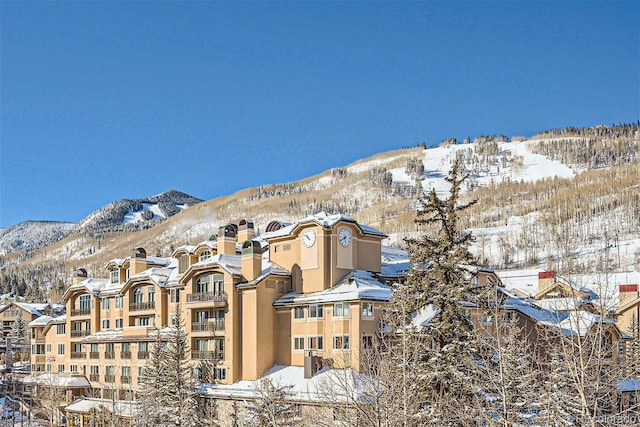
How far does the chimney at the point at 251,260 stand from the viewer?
155 ft

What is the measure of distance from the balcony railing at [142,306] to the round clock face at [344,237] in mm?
17847

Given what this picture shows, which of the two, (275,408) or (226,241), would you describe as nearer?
(275,408)

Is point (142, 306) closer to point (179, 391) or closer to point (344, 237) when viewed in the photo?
point (179, 391)

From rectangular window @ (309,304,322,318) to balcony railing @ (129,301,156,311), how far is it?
53.7 ft

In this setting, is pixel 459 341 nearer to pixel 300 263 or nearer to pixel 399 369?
pixel 399 369

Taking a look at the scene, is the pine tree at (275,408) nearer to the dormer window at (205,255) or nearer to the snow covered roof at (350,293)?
the snow covered roof at (350,293)

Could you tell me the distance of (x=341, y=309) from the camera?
43.2m

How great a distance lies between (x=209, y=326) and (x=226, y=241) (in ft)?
22.8

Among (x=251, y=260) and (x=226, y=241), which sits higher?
(x=226, y=241)

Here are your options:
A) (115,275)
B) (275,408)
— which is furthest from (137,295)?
(275,408)

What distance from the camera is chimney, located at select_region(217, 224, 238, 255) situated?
5247cm

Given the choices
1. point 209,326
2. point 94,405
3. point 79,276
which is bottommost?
point 94,405

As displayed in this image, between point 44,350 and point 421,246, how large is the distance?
54.3m

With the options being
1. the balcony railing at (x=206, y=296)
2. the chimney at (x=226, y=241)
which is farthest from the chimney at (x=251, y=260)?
the chimney at (x=226, y=241)
